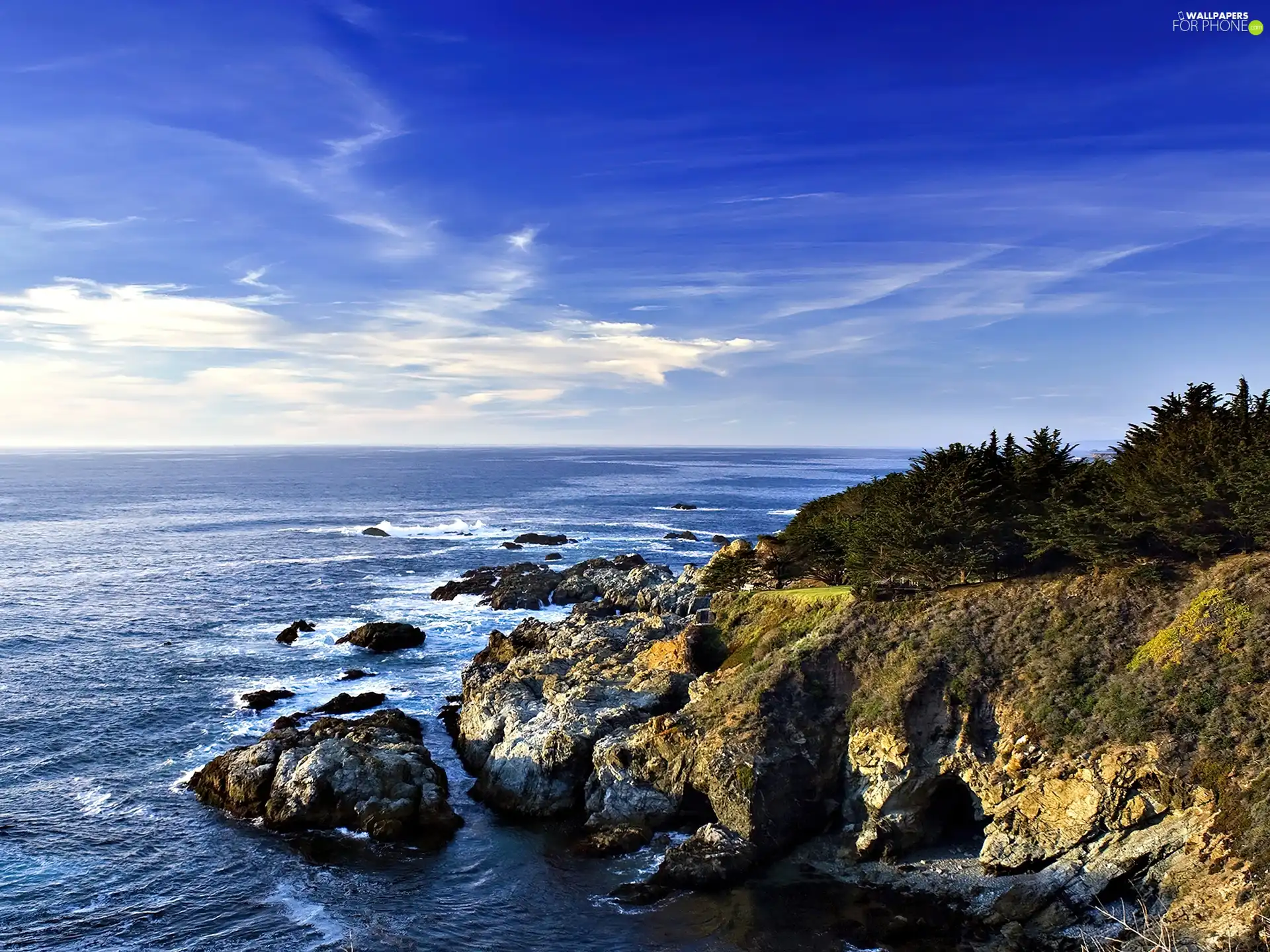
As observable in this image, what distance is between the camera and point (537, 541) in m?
110

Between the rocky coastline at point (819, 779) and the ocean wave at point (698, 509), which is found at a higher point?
the ocean wave at point (698, 509)

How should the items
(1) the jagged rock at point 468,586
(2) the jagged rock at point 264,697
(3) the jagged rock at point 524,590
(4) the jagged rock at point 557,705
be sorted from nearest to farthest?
1. (4) the jagged rock at point 557,705
2. (2) the jagged rock at point 264,697
3. (3) the jagged rock at point 524,590
4. (1) the jagged rock at point 468,586

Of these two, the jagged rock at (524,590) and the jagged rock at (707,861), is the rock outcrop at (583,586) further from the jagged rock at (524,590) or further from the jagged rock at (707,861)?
the jagged rock at (707,861)

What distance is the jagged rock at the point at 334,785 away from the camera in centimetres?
3428

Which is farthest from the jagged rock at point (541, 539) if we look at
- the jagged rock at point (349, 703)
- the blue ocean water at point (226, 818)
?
the jagged rock at point (349, 703)

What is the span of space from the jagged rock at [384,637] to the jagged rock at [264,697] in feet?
34.3

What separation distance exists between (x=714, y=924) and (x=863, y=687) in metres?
13.0

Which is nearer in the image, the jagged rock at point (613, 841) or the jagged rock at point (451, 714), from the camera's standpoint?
the jagged rock at point (613, 841)

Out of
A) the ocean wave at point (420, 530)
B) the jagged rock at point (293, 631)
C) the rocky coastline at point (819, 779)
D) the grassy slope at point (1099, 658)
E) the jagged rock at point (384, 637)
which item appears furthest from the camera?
the ocean wave at point (420, 530)

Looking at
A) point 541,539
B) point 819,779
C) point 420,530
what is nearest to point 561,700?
point 819,779

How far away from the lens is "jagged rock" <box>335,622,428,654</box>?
201 feet

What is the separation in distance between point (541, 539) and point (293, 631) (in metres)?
48.4

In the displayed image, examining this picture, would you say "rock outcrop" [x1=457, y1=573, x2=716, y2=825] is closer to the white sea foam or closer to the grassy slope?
the grassy slope

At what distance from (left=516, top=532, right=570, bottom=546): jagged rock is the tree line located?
66304 millimetres
